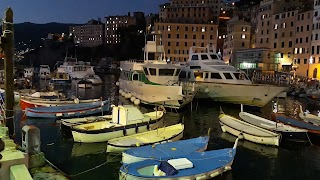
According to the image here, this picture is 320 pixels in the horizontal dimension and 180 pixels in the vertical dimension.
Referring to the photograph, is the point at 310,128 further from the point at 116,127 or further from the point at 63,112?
the point at 63,112

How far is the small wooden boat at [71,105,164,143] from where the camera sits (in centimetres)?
1947

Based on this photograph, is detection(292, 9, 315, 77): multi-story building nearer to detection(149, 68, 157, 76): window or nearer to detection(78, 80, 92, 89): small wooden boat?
detection(149, 68, 157, 76): window

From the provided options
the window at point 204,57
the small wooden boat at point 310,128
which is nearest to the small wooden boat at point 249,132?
the small wooden boat at point 310,128

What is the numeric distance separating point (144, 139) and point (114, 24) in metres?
164

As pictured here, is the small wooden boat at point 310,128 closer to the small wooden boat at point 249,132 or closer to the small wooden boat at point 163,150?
the small wooden boat at point 249,132

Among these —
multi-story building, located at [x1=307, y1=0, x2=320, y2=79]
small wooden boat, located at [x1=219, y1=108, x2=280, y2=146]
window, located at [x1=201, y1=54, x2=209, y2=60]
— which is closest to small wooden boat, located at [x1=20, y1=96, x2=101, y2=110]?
small wooden boat, located at [x1=219, y1=108, x2=280, y2=146]

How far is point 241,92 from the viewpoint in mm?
36250

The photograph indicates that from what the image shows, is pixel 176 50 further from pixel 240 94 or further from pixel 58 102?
pixel 58 102

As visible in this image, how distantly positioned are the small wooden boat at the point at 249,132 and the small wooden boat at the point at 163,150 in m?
5.23

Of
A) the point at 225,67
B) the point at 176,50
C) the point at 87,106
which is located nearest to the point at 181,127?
the point at 87,106

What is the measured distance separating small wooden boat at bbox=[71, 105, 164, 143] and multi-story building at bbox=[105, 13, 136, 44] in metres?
154

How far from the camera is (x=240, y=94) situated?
3638 centimetres

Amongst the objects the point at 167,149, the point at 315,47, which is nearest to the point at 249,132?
the point at 167,149

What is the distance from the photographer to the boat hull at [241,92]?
35.2 metres
